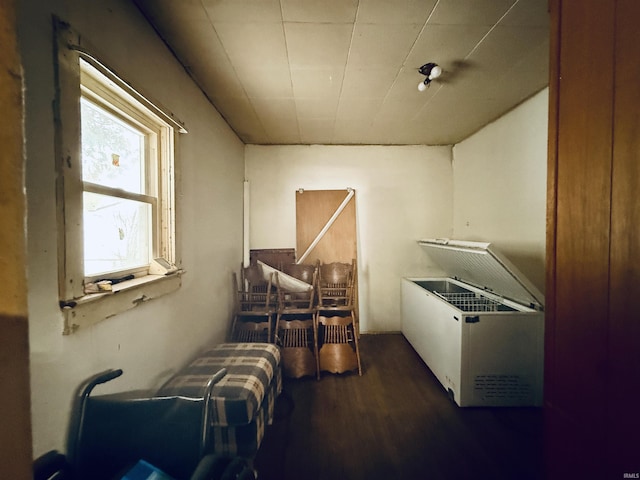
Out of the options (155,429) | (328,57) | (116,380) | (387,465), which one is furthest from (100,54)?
(387,465)

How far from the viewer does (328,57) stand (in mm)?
1865

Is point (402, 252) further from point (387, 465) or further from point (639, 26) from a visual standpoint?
point (639, 26)

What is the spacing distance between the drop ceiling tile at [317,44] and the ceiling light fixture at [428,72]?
58 cm

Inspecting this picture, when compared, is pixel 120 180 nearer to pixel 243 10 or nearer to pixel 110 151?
pixel 110 151

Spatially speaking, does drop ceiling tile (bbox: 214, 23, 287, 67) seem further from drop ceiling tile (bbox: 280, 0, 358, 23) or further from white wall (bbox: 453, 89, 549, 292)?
white wall (bbox: 453, 89, 549, 292)

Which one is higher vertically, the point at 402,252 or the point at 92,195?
the point at 92,195

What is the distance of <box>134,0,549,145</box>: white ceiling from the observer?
1.48 metres

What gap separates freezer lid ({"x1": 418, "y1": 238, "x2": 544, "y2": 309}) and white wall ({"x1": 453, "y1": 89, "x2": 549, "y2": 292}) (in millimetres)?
253

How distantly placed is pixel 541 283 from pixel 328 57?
2462mm

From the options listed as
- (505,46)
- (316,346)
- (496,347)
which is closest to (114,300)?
(316,346)

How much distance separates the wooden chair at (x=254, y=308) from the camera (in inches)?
110

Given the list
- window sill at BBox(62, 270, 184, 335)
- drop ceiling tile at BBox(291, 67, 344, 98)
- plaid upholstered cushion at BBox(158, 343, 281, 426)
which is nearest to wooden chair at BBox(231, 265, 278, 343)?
plaid upholstered cushion at BBox(158, 343, 281, 426)

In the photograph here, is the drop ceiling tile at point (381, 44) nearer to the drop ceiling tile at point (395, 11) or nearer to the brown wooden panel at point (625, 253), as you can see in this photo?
the drop ceiling tile at point (395, 11)

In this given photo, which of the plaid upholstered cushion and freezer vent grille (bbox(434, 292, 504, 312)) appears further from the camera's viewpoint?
freezer vent grille (bbox(434, 292, 504, 312))
